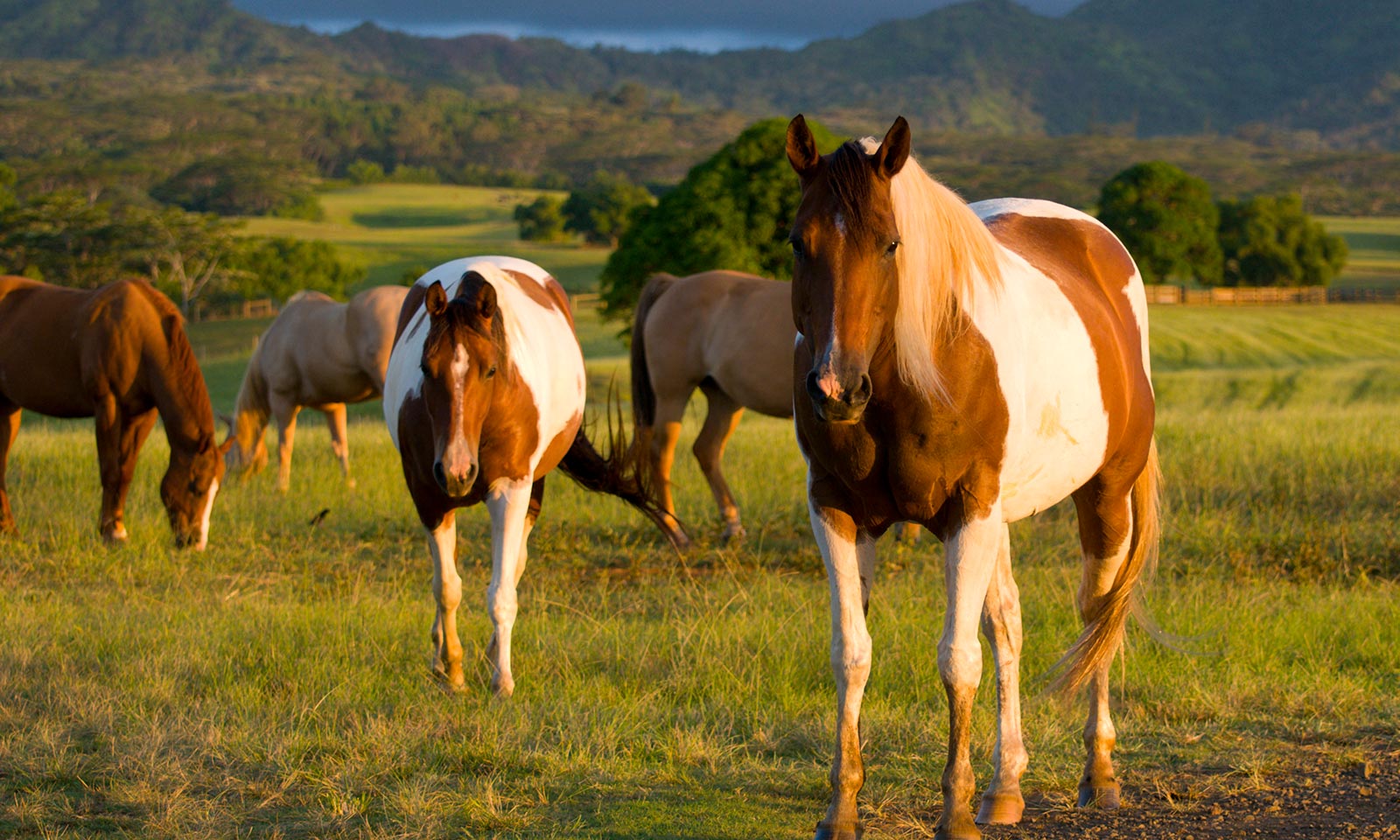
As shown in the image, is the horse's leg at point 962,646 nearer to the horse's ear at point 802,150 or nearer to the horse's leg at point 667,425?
the horse's ear at point 802,150

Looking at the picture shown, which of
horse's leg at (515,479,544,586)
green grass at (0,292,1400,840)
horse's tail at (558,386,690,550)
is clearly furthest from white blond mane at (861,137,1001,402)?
horse's tail at (558,386,690,550)

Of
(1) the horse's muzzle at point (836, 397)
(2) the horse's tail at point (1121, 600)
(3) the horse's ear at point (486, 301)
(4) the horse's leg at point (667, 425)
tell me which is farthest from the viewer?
(4) the horse's leg at point (667, 425)

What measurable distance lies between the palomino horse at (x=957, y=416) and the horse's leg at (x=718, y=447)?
16.6 ft

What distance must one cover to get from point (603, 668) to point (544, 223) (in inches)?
3480

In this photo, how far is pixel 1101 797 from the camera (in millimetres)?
4332

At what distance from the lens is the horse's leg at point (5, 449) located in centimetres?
942

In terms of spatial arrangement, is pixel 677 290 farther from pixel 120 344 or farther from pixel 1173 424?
pixel 1173 424

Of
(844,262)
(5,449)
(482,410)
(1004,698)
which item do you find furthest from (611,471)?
(5,449)

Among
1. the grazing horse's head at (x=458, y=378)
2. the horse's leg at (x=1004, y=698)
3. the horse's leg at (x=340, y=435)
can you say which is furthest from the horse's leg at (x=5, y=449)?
the horse's leg at (x=1004, y=698)

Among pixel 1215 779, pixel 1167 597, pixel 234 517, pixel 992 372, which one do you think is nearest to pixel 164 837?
pixel 992 372

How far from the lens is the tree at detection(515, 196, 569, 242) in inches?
3620

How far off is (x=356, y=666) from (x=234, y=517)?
4.64m

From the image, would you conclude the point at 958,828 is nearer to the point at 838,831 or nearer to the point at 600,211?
the point at 838,831

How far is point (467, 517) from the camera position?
1048 centimetres
